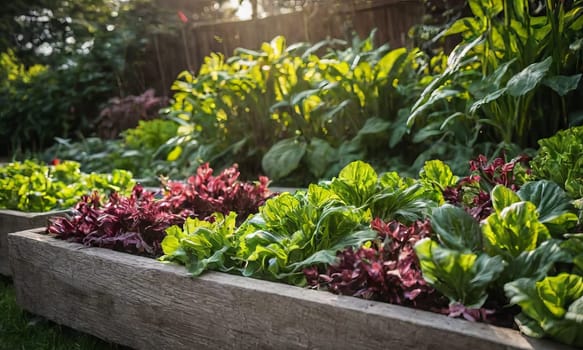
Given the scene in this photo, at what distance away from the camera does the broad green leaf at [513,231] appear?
119 centimetres

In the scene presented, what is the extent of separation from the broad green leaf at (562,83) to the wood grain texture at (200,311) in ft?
4.60

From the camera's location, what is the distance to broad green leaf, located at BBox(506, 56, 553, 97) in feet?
6.63

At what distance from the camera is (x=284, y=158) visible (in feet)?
10.3

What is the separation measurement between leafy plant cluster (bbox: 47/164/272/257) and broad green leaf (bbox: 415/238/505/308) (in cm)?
103

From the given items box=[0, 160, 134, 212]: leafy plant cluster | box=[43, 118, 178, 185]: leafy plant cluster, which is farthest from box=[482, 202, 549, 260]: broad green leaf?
box=[43, 118, 178, 185]: leafy plant cluster

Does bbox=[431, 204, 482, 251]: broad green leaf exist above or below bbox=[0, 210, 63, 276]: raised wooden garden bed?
above

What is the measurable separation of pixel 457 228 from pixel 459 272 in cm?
17

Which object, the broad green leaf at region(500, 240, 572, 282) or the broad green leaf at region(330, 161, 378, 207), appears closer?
the broad green leaf at region(500, 240, 572, 282)

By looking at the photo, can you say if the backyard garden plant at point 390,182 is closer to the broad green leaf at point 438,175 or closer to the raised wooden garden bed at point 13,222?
the broad green leaf at point 438,175

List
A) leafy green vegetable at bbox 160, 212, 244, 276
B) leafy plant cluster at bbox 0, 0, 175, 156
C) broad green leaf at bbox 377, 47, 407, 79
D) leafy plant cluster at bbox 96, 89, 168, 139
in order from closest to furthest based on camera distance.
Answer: leafy green vegetable at bbox 160, 212, 244, 276
broad green leaf at bbox 377, 47, 407, 79
leafy plant cluster at bbox 96, 89, 168, 139
leafy plant cluster at bbox 0, 0, 175, 156

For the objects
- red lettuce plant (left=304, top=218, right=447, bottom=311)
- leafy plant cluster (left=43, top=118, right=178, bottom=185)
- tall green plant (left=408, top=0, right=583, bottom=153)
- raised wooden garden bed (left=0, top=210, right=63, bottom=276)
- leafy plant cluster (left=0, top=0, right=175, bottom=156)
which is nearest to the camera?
red lettuce plant (left=304, top=218, right=447, bottom=311)

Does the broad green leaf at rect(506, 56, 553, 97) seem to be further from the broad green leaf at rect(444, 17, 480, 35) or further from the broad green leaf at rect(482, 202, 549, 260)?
the broad green leaf at rect(482, 202, 549, 260)

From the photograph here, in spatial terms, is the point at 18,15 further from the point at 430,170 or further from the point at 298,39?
the point at 430,170

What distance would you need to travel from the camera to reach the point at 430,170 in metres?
1.82
